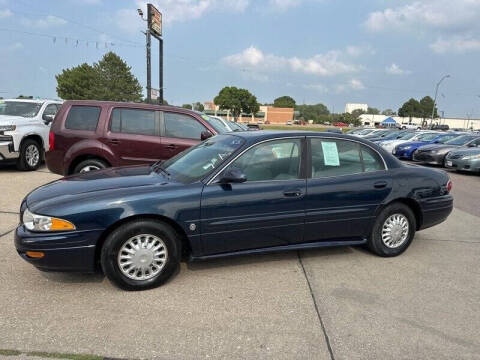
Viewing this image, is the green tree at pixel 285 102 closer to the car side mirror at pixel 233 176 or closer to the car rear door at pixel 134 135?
the car rear door at pixel 134 135

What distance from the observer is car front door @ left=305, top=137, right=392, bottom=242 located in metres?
3.75

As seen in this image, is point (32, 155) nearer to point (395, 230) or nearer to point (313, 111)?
point (395, 230)

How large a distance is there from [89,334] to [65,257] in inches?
28.8

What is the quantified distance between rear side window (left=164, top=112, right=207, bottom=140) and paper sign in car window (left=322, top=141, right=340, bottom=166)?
305cm

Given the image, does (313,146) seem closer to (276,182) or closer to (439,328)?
(276,182)

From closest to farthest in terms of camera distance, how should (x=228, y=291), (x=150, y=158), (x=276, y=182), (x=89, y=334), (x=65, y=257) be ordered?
1. (x=89, y=334)
2. (x=65, y=257)
3. (x=228, y=291)
4. (x=276, y=182)
5. (x=150, y=158)

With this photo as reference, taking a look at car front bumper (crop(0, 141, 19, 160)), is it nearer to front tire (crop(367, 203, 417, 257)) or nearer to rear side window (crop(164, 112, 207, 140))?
rear side window (crop(164, 112, 207, 140))

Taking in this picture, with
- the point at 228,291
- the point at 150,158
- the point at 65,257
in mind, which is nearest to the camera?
the point at 65,257

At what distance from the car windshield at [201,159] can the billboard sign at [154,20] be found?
17.3 m

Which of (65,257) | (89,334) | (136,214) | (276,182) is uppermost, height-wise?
(276,182)

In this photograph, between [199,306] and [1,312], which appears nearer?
[1,312]

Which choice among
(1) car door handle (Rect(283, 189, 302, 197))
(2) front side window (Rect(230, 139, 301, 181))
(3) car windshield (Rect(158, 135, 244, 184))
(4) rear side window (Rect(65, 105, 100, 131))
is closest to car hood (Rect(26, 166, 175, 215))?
(3) car windshield (Rect(158, 135, 244, 184))

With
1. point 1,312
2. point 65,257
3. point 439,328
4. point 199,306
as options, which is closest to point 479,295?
point 439,328

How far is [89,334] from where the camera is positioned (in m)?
2.66
